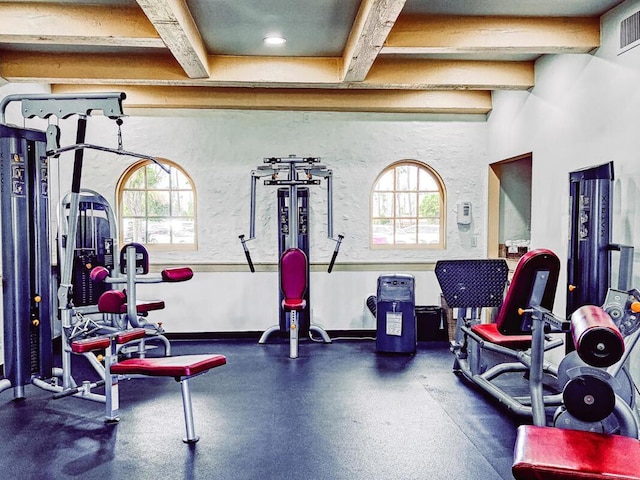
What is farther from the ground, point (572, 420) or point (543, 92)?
point (543, 92)

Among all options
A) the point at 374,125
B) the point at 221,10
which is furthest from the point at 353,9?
the point at 374,125

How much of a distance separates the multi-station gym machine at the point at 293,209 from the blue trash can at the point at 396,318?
26.6 inches

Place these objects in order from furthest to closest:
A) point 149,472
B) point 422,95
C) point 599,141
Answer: point 422,95 → point 599,141 → point 149,472

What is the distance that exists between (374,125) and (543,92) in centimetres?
195

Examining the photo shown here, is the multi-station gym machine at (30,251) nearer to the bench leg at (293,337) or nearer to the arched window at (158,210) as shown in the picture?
the bench leg at (293,337)

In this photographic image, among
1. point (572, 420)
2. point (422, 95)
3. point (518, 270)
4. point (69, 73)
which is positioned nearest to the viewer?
point (572, 420)

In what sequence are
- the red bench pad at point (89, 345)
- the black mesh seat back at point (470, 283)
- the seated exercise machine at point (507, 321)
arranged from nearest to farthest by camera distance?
1. the seated exercise machine at point (507, 321)
2. the red bench pad at point (89, 345)
3. the black mesh seat back at point (470, 283)

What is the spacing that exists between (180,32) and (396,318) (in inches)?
129

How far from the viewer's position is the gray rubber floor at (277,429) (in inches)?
112

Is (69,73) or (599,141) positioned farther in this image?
(69,73)

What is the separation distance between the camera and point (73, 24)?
3.58 m

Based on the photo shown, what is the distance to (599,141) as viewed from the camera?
394cm

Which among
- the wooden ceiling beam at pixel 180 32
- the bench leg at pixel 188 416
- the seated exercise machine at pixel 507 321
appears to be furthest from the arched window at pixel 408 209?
the bench leg at pixel 188 416

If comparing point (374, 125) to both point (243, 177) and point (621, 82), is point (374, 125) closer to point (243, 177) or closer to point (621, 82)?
point (243, 177)
